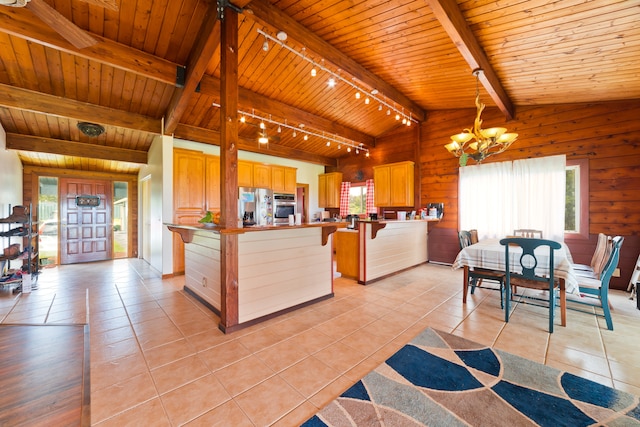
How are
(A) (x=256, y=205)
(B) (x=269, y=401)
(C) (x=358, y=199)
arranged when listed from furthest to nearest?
(C) (x=358, y=199)
(A) (x=256, y=205)
(B) (x=269, y=401)

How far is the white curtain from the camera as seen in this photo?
14.2 feet

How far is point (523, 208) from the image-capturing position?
15.2 feet

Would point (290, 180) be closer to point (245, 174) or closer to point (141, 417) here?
point (245, 174)

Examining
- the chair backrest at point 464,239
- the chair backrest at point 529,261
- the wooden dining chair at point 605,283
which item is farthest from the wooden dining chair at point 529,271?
the chair backrest at point 464,239

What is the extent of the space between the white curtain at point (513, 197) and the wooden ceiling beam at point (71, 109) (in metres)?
6.20

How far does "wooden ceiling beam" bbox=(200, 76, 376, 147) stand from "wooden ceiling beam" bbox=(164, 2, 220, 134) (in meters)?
0.42

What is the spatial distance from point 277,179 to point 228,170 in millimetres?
3958

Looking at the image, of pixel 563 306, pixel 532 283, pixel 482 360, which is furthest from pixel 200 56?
pixel 563 306

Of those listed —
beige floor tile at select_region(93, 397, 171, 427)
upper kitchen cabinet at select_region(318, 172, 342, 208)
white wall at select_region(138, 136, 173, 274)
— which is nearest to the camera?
beige floor tile at select_region(93, 397, 171, 427)

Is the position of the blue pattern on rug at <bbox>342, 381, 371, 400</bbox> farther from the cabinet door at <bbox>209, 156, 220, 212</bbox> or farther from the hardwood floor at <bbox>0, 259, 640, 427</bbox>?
the cabinet door at <bbox>209, 156, 220, 212</bbox>

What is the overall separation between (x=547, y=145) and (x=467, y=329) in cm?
388

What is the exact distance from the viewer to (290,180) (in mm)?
6785

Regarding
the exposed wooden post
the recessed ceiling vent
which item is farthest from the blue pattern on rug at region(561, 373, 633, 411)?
the recessed ceiling vent

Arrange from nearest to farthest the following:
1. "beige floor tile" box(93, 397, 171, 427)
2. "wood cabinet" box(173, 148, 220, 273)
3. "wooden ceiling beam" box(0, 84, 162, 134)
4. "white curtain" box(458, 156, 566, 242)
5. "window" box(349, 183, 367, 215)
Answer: "beige floor tile" box(93, 397, 171, 427) < "wooden ceiling beam" box(0, 84, 162, 134) < "white curtain" box(458, 156, 566, 242) < "wood cabinet" box(173, 148, 220, 273) < "window" box(349, 183, 367, 215)
